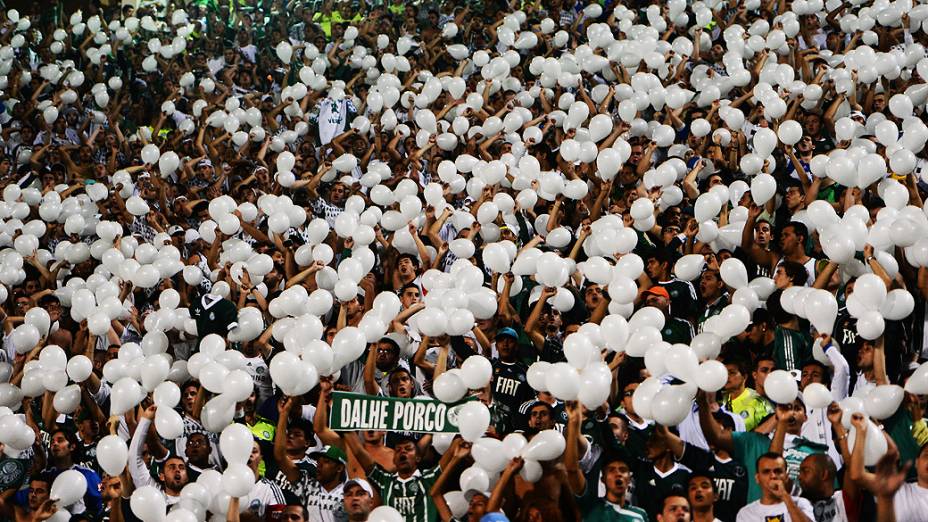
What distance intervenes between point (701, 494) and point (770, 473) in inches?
8.2

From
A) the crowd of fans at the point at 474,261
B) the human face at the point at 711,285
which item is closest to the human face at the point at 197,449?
the crowd of fans at the point at 474,261

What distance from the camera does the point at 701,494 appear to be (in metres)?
3.14

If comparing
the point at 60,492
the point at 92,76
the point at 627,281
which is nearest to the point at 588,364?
the point at 627,281

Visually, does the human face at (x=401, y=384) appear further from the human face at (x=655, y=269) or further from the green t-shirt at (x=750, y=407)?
the human face at (x=655, y=269)

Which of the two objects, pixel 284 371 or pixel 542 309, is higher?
pixel 284 371

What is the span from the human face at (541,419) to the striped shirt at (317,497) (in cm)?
67

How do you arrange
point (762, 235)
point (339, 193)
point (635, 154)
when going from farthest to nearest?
1. point (339, 193)
2. point (635, 154)
3. point (762, 235)

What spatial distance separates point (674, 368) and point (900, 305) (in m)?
0.85

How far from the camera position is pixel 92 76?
326 inches

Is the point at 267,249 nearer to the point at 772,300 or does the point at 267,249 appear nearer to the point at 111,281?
the point at 111,281

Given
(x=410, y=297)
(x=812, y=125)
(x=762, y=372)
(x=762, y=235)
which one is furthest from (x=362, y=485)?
(x=812, y=125)

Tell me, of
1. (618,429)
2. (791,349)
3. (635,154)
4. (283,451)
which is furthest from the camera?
(635,154)

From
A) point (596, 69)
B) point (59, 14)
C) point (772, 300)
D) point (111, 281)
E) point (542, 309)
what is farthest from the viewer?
point (59, 14)

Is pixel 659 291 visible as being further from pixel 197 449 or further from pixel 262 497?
pixel 197 449
